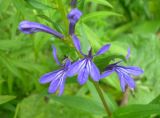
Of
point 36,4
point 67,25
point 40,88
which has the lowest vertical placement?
point 40,88

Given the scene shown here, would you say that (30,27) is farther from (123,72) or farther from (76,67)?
(123,72)

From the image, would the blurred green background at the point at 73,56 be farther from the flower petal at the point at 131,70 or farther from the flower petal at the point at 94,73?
the flower petal at the point at 94,73

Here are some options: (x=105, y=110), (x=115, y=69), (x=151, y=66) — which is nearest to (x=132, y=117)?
(x=105, y=110)

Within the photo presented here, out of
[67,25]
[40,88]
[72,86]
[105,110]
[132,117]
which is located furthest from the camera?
[72,86]

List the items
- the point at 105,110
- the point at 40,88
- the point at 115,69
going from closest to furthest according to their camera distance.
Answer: the point at 115,69 → the point at 105,110 → the point at 40,88

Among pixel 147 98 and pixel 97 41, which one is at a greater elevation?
pixel 97 41

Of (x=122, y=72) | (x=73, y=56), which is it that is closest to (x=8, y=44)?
(x=73, y=56)

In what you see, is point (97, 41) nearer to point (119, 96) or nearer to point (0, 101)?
point (0, 101)
